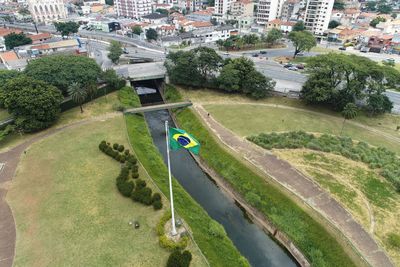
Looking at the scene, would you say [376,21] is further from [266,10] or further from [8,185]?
[8,185]

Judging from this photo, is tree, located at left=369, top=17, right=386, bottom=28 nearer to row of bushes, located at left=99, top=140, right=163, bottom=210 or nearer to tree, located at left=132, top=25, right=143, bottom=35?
tree, located at left=132, top=25, right=143, bottom=35

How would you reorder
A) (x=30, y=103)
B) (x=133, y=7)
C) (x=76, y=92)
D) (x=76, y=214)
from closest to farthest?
(x=76, y=214), (x=30, y=103), (x=76, y=92), (x=133, y=7)

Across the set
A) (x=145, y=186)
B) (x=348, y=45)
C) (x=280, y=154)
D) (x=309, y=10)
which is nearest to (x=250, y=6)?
(x=309, y=10)

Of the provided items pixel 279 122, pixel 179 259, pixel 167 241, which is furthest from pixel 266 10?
pixel 179 259

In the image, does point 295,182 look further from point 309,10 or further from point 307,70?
point 309,10

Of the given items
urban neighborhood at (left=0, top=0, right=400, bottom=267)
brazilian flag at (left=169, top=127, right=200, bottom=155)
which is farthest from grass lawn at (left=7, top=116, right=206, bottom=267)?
brazilian flag at (left=169, top=127, right=200, bottom=155)

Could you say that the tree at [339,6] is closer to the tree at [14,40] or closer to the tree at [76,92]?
the tree at [14,40]
